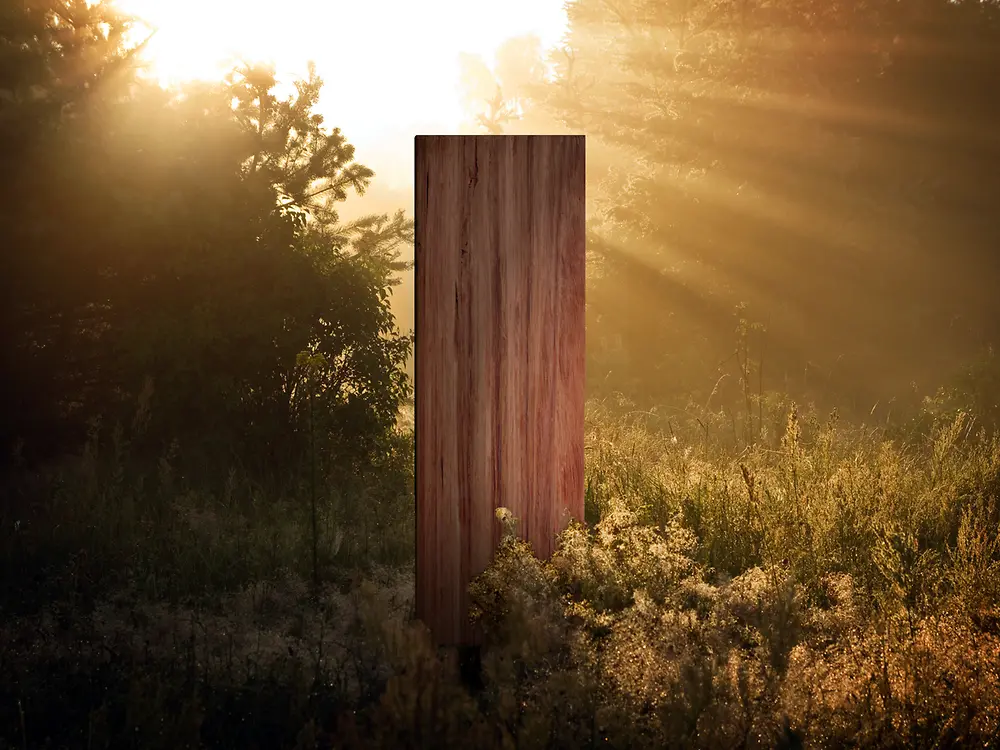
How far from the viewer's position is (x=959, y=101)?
1488 centimetres

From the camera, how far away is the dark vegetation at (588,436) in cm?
263

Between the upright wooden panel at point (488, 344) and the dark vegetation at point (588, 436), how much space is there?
267 mm

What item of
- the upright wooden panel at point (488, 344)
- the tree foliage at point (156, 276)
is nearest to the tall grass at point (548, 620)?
the upright wooden panel at point (488, 344)

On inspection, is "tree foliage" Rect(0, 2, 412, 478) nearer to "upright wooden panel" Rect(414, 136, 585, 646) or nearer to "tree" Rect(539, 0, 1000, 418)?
"upright wooden panel" Rect(414, 136, 585, 646)

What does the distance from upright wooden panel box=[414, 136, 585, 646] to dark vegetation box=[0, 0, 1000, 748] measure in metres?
0.27

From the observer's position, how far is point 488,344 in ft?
10.8

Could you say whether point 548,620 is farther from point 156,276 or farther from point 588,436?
point 156,276

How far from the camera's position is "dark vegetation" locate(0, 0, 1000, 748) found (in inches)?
103

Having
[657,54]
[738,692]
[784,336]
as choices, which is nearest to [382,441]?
[738,692]

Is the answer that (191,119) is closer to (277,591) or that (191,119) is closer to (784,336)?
(277,591)

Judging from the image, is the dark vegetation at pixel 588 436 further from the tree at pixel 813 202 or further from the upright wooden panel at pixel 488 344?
the upright wooden panel at pixel 488 344

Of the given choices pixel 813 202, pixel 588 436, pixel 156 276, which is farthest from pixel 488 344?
pixel 813 202

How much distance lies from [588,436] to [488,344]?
3.57 meters

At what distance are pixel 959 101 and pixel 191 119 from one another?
13.3 metres
